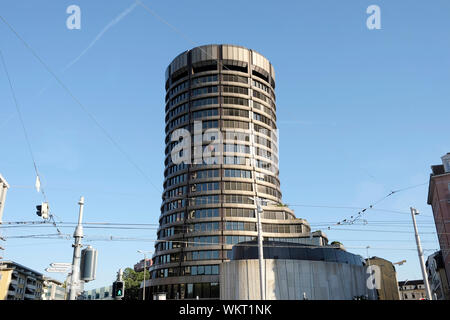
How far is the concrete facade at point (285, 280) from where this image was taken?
41.5 metres

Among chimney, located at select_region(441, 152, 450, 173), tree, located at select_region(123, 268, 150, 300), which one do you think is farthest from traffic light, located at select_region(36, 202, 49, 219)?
tree, located at select_region(123, 268, 150, 300)

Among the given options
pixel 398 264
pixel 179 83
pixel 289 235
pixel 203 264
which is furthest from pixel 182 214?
pixel 398 264

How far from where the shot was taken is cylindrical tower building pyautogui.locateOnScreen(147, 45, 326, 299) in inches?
3061

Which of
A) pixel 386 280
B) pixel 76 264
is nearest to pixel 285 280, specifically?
pixel 76 264

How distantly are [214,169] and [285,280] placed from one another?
45414mm

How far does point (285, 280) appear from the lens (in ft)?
139

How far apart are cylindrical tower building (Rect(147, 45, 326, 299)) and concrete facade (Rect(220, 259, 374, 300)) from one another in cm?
3088

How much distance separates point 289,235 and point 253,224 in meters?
8.37

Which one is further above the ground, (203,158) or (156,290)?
(203,158)

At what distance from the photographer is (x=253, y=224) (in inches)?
3174
